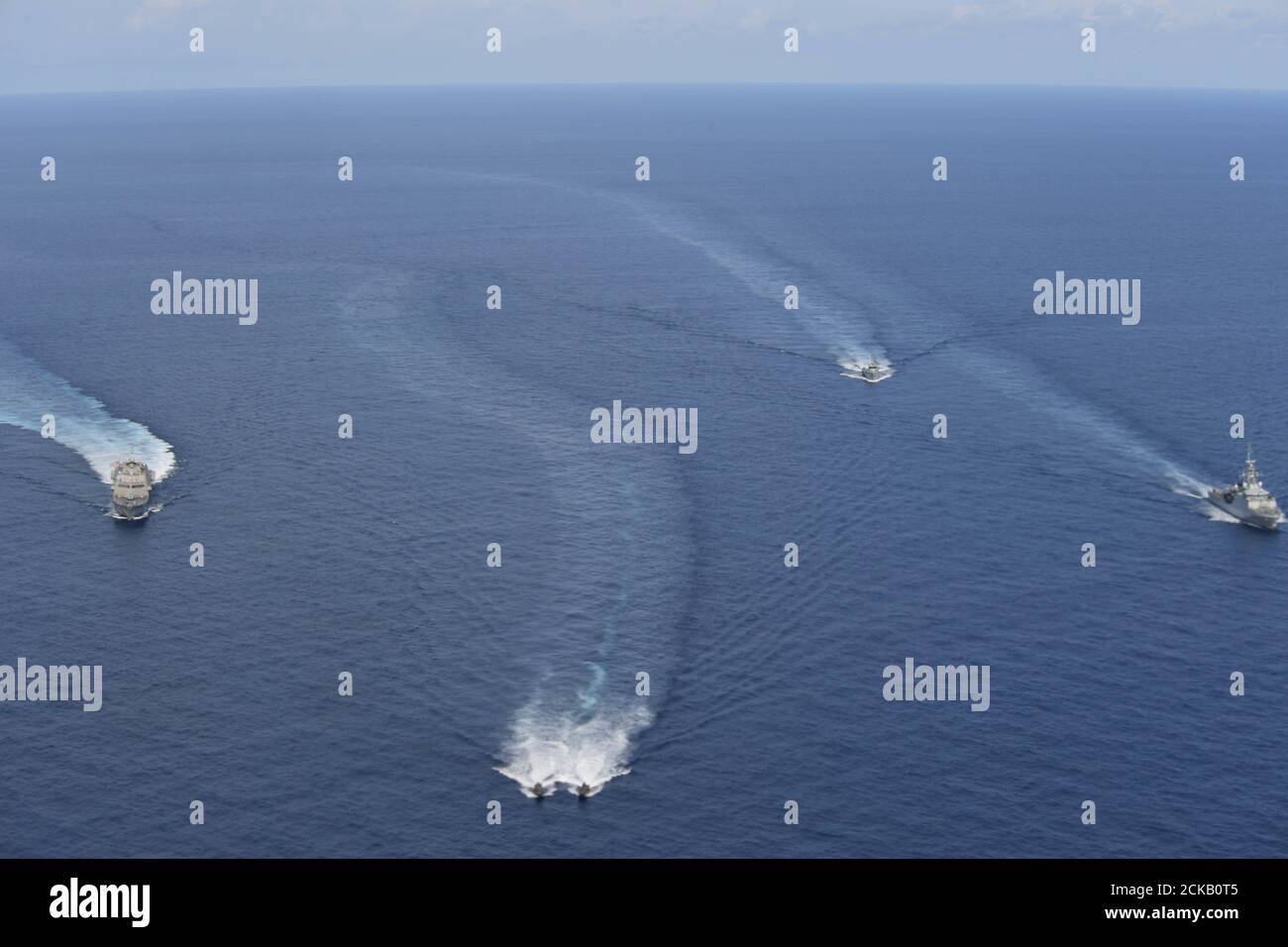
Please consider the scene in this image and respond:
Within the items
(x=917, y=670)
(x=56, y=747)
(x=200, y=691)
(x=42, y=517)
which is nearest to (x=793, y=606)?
(x=917, y=670)

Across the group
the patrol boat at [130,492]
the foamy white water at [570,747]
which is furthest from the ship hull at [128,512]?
the foamy white water at [570,747]

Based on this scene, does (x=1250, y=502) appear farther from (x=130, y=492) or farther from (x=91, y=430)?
(x=91, y=430)

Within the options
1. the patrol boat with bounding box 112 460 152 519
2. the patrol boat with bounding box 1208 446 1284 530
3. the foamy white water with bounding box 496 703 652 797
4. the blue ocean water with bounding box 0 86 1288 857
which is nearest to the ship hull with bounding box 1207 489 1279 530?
the patrol boat with bounding box 1208 446 1284 530

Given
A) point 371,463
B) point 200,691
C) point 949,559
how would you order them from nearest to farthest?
point 200,691 → point 949,559 → point 371,463

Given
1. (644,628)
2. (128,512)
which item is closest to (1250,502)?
(644,628)
